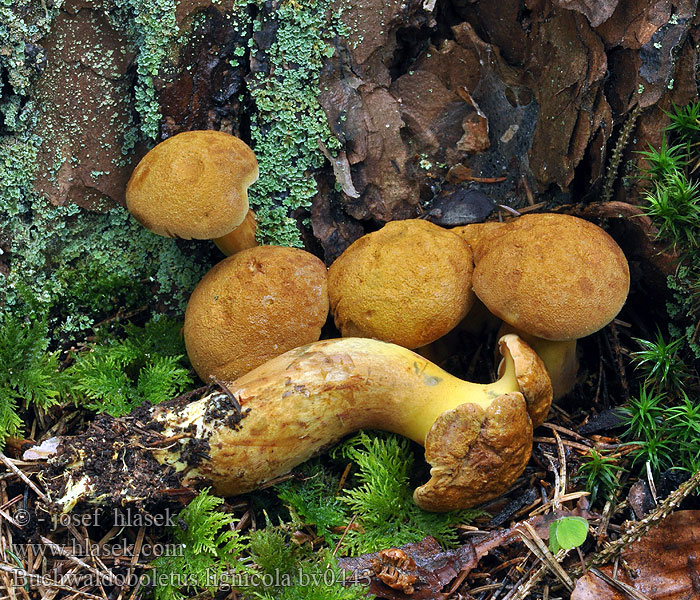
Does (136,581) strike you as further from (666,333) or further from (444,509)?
(666,333)

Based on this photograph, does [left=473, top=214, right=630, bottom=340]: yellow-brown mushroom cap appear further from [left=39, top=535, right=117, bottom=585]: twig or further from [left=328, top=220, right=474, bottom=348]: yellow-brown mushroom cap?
[left=39, top=535, right=117, bottom=585]: twig

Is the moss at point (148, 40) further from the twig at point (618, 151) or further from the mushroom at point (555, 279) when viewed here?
the twig at point (618, 151)

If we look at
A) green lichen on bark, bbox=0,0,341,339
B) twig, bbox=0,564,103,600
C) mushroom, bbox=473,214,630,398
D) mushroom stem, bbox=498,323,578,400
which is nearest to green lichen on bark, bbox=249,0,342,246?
green lichen on bark, bbox=0,0,341,339

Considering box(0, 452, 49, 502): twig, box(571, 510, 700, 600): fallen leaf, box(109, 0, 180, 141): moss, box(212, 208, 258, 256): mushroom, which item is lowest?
box(571, 510, 700, 600): fallen leaf

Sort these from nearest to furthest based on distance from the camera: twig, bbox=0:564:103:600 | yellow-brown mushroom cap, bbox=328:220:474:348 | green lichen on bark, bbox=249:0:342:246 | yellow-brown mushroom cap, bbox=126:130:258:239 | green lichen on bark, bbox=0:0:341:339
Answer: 1. twig, bbox=0:564:103:600
2. yellow-brown mushroom cap, bbox=126:130:258:239
3. yellow-brown mushroom cap, bbox=328:220:474:348
4. green lichen on bark, bbox=0:0:341:339
5. green lichen on bark, bbox=249:0:342:246

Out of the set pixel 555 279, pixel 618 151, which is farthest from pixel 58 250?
pixel 618 151
